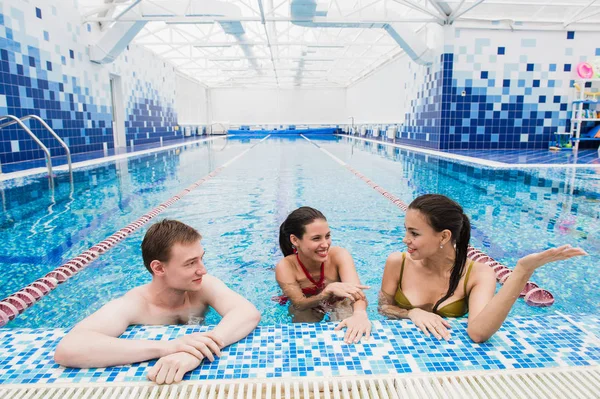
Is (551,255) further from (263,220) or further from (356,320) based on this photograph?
(263,220)

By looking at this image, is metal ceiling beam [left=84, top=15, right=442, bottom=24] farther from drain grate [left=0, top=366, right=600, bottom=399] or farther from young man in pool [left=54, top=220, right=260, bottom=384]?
drain grate [left=0, top=366, right=600, bottom=399]

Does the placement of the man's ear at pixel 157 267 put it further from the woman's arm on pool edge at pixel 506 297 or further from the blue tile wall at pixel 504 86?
the blue tile wall at pixel 504 86

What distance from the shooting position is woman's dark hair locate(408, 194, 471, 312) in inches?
71.6

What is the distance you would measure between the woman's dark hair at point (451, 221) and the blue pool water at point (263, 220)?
2.48ft

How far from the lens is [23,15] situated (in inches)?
331

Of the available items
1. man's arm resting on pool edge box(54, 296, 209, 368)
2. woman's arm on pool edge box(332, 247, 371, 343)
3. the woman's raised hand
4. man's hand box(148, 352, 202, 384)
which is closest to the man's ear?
man's arm resting on pool edge box(54, 296, 209, 368)

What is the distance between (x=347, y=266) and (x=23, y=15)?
9.08 metres

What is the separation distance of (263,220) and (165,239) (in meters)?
2.99

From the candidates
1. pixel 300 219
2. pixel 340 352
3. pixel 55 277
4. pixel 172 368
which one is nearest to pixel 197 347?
pixel 172 368

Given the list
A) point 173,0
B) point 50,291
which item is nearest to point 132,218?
point 50,291

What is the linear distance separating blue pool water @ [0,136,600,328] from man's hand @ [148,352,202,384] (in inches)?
32.8

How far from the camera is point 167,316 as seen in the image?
1.87 meters

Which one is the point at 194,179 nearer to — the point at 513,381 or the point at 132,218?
the point at 132,218

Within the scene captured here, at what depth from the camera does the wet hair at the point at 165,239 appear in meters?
1.64
